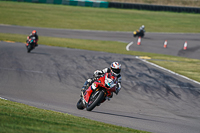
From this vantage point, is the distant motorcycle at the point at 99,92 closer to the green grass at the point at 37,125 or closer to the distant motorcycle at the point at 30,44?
the green grass at the point at 37,125

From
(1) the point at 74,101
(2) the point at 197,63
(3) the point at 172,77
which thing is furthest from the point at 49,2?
(1) the point at 74,101

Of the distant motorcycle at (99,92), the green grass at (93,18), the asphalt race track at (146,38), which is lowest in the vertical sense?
the asphalt race track at (146,38)

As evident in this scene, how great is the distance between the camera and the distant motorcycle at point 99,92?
9.23m

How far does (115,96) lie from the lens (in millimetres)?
12203

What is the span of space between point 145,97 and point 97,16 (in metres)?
38.7

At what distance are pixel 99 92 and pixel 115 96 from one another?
302 centimetres

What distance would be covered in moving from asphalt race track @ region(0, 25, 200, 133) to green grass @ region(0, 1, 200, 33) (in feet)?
70.9

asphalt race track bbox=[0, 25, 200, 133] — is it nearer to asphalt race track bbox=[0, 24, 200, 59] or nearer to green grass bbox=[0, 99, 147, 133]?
green grass bbox=[0, 99, 147, 133]

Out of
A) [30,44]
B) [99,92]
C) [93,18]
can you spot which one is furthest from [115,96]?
[93,18]

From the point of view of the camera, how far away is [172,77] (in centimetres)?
1636

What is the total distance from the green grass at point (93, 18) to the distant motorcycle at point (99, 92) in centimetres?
3196

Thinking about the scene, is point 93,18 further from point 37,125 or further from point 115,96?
point 37,125

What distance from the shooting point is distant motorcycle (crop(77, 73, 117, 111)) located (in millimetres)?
9234

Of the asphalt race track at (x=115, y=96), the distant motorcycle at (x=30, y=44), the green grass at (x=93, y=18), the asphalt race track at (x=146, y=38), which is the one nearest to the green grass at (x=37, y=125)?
the asphalt race track at (x=115, y=96)
